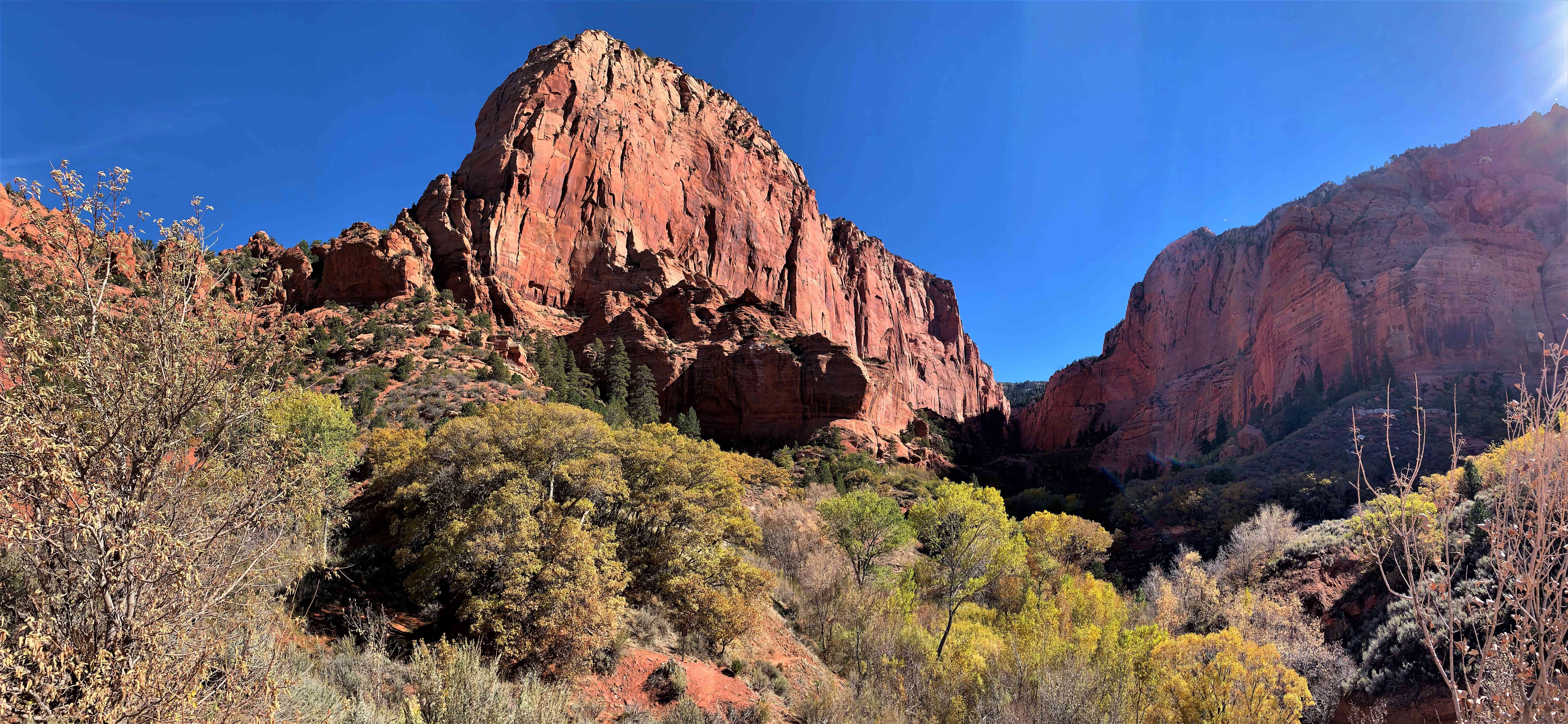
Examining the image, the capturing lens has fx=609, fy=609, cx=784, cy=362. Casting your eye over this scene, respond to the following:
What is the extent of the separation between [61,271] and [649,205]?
2375 inches

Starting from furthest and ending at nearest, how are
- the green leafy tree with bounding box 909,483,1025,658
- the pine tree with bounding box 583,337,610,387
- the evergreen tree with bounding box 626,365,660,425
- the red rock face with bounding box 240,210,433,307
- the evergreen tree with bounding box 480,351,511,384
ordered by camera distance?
1. the pine tree with bounding box 583,337,610,387
2. the evergreen tree with bounding box 626,365,660,425
3. the red rock face with bounding box 240,210,433,307
4. the evergreen tree with bounding box 480,351,511,384
5. the green leafy tree with bounding box 909,483,1025,658

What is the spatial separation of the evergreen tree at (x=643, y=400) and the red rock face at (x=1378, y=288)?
58084 mm

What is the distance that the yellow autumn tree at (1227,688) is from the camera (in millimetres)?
11125

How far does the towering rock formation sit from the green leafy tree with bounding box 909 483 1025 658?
25.6m

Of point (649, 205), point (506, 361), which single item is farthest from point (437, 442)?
point (649, 205)

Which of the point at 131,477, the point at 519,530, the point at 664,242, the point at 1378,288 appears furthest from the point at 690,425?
the point at 1378,288

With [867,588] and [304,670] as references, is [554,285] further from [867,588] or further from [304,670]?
[304,670]

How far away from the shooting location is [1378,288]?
55.4 metres

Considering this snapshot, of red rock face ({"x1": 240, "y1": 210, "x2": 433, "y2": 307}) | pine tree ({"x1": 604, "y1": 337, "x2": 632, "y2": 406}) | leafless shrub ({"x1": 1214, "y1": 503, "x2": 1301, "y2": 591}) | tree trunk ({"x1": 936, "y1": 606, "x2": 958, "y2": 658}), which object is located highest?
red rock face ({"x1": 240, "y1": 210, "x2": 433, "y2": 307})

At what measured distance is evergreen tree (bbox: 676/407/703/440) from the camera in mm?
40000

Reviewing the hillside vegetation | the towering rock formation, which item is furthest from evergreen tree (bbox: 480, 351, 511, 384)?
the towering rock formation

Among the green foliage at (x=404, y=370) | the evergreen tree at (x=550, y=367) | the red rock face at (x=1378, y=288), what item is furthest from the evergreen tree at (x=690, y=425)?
the red rock face at (x=1378, y=288)

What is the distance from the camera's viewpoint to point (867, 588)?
21.2m

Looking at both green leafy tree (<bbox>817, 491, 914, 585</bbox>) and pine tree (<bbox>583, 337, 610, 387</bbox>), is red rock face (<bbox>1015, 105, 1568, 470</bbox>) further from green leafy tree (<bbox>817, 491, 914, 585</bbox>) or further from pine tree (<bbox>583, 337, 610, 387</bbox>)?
pine tree (<bbox>583, 337, 610, 387</bbox>)
